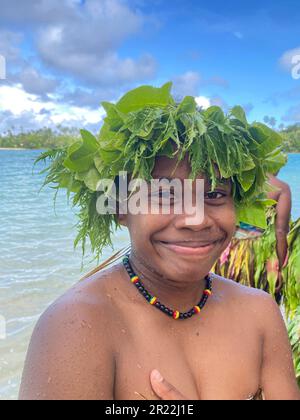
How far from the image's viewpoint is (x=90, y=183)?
61.2 inches

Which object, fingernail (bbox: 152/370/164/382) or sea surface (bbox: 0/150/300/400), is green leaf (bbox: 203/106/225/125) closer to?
sea surface (bbox: 0/150/300/400)

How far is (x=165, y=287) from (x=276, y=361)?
0.45 metres

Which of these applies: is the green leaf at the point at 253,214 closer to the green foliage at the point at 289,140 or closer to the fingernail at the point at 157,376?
the green foliage at the point at 289,140

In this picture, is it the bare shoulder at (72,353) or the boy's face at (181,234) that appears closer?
the bare shoulder at (72,353)

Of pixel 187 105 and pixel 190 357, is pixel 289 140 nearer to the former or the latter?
pixel 187 105

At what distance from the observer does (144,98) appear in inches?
58.0

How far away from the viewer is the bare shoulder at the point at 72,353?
4.09 ft

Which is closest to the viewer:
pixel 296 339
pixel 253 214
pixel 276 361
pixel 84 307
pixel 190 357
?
pixel 84 307

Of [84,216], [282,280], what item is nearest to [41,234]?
[282,280]

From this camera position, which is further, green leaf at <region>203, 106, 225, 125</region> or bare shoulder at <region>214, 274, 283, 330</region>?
bare shoulder at <region>214, 274, 283, 330</region>

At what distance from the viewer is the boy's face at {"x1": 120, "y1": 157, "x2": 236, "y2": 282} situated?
1438 millimetres

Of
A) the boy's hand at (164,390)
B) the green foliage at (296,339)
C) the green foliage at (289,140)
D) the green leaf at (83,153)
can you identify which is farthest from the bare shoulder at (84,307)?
the green foliage at (296,339)

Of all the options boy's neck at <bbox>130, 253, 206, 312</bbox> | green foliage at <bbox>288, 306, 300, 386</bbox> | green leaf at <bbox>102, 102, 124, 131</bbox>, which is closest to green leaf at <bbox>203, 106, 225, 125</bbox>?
green leaf at <bbox>102, 102, 124, 131</bbox>

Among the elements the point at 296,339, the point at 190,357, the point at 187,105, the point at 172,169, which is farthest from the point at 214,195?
the point at 296,339
